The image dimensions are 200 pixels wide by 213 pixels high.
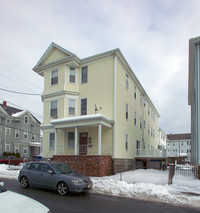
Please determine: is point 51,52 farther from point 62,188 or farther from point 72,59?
point 62,188

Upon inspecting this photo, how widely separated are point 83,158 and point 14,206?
12.7 meters

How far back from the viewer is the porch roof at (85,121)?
1702cm

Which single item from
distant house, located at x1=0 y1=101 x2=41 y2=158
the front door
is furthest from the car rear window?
distant house, located at x1=0 y1=101 x2=41 y2=158

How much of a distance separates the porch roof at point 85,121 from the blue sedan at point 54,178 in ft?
20.6

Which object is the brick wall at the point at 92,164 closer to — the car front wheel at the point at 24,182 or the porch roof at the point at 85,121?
the porch roof at the point at 85,121

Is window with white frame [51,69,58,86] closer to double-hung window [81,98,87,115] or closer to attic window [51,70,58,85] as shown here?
attic window [51,70,58,85]

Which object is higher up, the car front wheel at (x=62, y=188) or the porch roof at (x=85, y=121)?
the porch roof at (x=85, y=121)

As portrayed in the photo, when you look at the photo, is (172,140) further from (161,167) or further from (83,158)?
(83,158)

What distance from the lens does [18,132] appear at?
43.2 metres

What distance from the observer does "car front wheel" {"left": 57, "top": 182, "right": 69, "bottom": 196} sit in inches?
383

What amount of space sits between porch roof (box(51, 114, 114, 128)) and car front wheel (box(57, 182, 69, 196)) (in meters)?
7.53

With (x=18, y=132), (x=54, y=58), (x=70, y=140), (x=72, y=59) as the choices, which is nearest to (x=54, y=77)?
(x=54, y=58)

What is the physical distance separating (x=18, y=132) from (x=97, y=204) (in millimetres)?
38220

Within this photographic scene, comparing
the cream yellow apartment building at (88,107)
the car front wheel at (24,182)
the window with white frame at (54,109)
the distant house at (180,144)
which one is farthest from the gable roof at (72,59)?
the distant house at (180,144)
